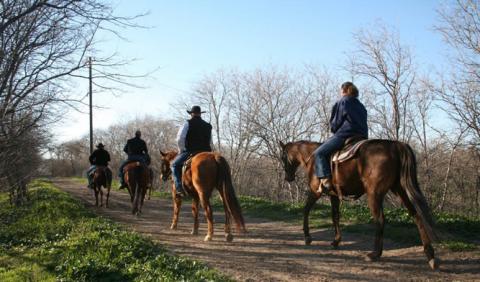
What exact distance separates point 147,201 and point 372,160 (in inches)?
560

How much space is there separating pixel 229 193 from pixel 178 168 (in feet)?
6.19

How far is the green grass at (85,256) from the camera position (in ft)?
21.7

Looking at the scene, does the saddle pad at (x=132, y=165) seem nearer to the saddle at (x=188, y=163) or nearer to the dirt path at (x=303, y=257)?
the dirt path at (x=303, y=257)

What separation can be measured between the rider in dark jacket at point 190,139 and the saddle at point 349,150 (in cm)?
385

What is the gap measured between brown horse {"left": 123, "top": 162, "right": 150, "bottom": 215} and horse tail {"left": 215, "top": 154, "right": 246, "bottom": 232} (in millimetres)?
5282

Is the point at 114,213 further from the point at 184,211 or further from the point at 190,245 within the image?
the point at 190,245

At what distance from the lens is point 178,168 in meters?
10.9

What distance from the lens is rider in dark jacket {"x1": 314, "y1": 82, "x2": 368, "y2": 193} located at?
798 cm

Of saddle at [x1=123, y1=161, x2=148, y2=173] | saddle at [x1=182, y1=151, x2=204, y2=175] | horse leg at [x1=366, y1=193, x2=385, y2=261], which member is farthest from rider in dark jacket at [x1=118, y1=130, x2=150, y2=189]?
horse leg at [x1=366, y1=193, x2=385, y2=261]

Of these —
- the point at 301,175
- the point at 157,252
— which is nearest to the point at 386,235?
the point at 157,252

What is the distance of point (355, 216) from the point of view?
1158 centimetres

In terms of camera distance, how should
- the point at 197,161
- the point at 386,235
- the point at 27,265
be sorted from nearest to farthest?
the point at 27,265 < the point at 386,235 < the point at 197,161

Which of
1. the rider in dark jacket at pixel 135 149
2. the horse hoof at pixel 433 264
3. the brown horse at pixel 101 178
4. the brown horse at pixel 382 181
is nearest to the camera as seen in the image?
the horse hoof at pixel 433 264

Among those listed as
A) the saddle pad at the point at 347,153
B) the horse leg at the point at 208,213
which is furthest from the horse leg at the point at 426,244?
the horse leg at the point at 208,213
